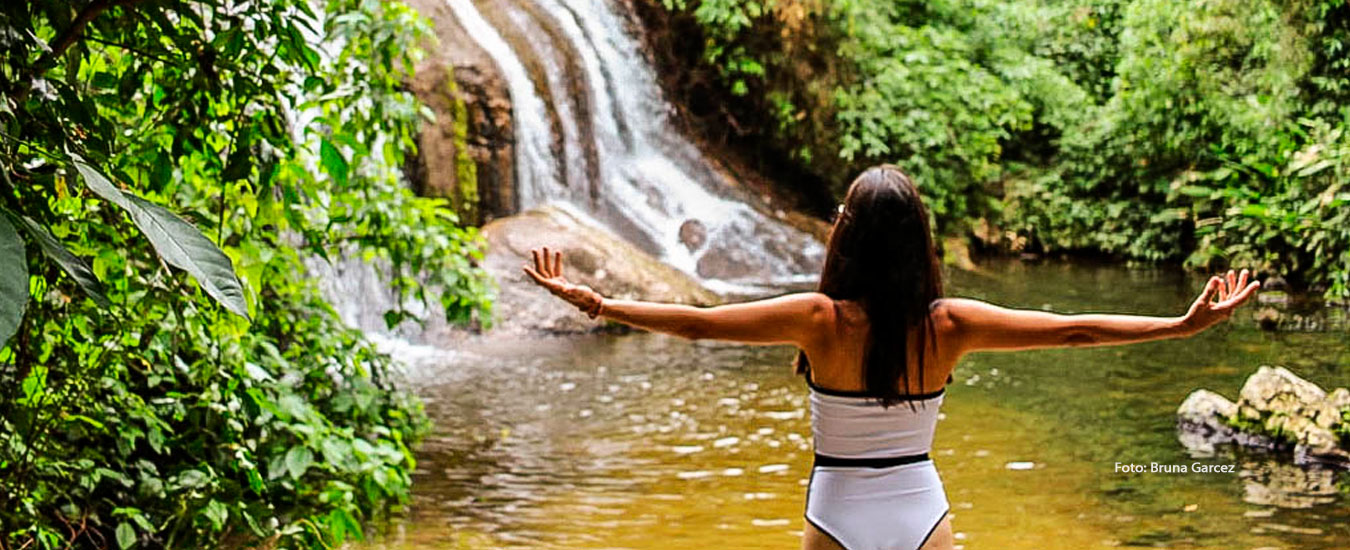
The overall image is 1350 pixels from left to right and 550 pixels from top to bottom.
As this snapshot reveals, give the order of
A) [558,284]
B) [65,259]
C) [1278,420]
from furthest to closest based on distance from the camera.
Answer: [1278,420] < [558,284] < [65,259]

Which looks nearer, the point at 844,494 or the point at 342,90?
the point at 844,494

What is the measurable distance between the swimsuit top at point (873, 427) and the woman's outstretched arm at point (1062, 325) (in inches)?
5.8

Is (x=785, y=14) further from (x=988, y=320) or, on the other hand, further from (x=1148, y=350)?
(x=988, y=320)

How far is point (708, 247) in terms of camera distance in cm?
1483

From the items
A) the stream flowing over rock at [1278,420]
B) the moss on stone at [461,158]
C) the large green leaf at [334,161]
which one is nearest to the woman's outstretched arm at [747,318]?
the large green leaf at [334,161]

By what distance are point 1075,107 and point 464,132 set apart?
9271 mm

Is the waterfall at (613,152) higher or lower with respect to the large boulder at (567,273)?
higher

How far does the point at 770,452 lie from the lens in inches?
298

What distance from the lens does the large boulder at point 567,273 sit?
38.1ft

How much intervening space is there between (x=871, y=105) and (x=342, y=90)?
41.6 ft

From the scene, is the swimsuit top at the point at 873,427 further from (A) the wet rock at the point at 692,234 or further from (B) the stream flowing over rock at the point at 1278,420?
(A) the wet rock at the point at 692,234

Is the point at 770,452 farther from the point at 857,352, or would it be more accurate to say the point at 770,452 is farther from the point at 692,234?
the point at 692,234

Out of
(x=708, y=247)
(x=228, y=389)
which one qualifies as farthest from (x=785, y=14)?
(x=228, y=389)

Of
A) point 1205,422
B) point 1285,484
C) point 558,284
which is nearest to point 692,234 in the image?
point 1205,422
